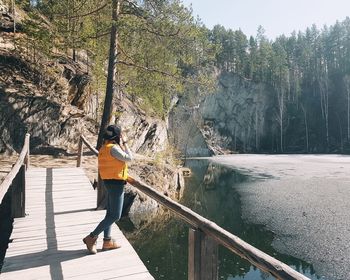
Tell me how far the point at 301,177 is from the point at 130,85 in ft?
65.5

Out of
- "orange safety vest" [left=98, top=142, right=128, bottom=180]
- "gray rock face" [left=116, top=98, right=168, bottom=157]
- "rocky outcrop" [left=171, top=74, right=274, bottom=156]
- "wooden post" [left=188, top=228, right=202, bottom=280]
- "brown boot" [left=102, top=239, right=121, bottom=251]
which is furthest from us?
"rocky outcrop" [left=171, top=74, right=274, bottom=156]

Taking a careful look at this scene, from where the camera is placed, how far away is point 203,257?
434 cm

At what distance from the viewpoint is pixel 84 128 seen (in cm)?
2244

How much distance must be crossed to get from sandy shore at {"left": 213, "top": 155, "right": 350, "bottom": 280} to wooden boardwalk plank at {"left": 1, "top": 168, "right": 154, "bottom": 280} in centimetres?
805

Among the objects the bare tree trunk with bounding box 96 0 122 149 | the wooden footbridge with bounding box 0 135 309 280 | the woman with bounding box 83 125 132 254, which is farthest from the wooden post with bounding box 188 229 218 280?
the bare tree trunk with bounding box 96 0 122 149

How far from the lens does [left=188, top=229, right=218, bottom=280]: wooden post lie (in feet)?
14.2

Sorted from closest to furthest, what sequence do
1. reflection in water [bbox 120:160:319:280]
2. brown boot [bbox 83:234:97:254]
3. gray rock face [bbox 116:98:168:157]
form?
1. brown boot [bbox 83:234:97:254]
2. reflection in water [bbox 120:160:319:280]
3. gray rock face [bbox 116:98:168:157]

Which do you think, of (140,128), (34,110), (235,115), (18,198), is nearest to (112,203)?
(18,198)

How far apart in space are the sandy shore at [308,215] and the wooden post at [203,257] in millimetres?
8839

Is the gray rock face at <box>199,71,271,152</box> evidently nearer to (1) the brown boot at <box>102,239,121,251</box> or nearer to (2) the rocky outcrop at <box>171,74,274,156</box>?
(2) the rocky outcrop at <box>171,74,274,156</box>

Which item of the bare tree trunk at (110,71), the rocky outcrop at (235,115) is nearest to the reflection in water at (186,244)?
the bare tree trunk at (110,71)

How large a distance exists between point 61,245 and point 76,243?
0.29 metres

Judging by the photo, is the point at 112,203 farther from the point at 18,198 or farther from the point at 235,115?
the point at 235,115

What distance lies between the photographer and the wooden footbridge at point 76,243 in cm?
424
